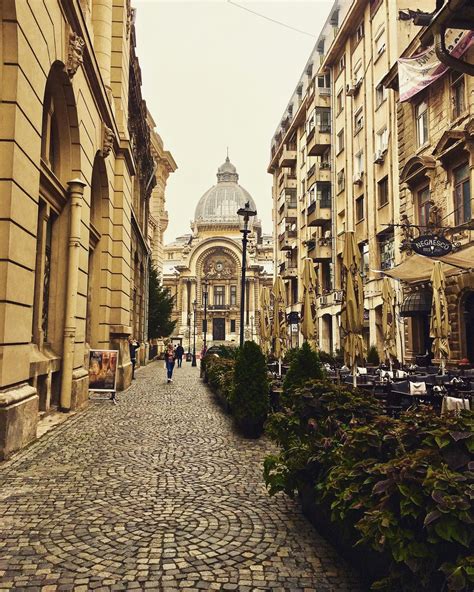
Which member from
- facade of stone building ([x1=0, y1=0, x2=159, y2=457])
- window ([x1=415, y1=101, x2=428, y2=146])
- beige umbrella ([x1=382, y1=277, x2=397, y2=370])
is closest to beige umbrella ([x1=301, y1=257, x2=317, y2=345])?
beige umbrella ([x1=382, y1=277, x2=397, y2=370])

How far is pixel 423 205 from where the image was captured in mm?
19781

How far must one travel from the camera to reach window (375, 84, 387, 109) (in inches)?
949

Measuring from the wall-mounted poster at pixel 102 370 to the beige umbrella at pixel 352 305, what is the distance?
6.57 meters

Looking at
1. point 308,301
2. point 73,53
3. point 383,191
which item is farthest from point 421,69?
point 73,53

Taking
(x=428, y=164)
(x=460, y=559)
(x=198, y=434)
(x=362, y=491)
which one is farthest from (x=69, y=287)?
(x=428, y=164)

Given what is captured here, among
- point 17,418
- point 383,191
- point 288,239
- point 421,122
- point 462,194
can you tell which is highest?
point 288,239

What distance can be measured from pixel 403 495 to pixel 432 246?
12.7 metres

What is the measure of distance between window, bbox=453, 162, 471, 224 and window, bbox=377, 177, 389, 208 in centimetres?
→ 646

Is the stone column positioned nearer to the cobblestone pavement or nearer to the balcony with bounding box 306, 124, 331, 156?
the cobblestone pavement

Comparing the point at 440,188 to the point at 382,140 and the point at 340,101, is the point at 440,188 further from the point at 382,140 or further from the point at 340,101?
the point at 340,101

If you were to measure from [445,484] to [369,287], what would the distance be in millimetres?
23079

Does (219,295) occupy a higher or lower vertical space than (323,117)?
lower

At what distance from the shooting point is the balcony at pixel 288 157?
44.5 meters

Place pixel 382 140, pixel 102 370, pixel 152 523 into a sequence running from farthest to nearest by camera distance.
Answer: pixel 382 140 < pixel 102 370 < pixel 152 523
